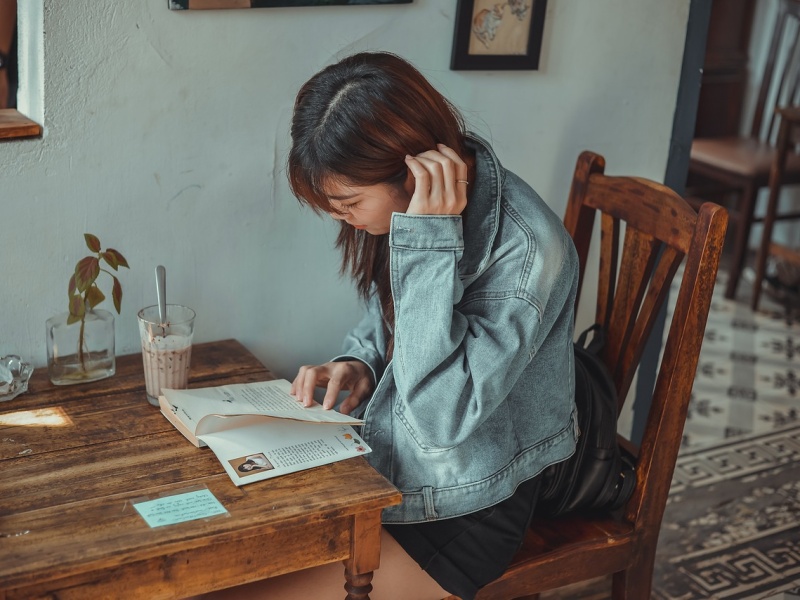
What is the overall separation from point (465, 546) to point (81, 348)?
68cm

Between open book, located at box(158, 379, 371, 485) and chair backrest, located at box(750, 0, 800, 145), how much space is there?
2926mm

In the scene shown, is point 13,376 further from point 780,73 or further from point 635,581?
point 780,73

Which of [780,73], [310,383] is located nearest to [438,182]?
[310,383]

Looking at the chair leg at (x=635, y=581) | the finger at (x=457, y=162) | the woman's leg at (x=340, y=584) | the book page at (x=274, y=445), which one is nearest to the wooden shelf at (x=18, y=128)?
the book page at (x=274, y=445)

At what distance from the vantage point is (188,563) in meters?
1.14

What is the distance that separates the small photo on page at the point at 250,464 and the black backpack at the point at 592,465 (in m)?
0.46

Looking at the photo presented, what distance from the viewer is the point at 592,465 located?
59.3 inches

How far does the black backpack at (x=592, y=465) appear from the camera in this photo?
1497 mm

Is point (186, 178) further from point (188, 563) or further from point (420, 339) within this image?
point (188, 563)

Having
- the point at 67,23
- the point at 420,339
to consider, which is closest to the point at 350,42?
the point at 67,23

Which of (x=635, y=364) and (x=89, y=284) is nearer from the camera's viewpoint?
(x=89, y=284)

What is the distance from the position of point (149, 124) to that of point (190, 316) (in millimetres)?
323

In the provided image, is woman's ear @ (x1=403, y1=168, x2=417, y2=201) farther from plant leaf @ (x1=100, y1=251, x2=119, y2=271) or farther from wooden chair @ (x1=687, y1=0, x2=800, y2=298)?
wooden chair @ (x1=687, y1=0, x2=800, y2=298)

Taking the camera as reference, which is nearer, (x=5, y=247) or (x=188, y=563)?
(x=188, y=563)
